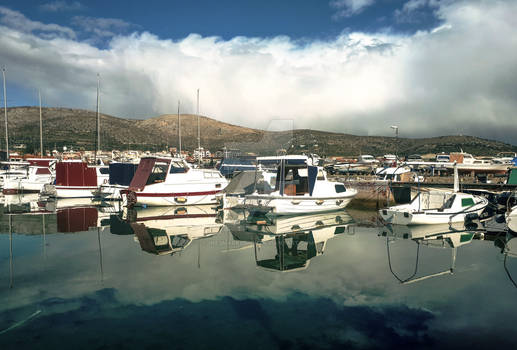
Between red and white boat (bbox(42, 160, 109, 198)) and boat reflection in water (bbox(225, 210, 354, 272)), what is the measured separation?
1629cm

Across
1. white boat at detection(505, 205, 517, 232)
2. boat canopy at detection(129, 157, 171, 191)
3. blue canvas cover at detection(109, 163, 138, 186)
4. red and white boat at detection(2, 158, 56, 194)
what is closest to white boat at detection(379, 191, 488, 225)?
white boat at detection(505, 205, 517, 232)

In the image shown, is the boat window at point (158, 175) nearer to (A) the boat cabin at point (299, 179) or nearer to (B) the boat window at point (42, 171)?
(A) the boat cabin at point (299, 179)

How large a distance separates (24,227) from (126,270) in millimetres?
10665

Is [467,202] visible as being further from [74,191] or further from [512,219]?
[74,191]

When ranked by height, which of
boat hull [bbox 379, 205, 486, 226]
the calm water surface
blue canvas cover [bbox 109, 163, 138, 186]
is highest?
blue canvas cover [bbox 109, 163, 138, 186]

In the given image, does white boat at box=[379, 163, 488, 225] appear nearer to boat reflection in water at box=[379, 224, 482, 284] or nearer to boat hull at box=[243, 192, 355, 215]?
boat reflection in water at box=[379, 224, 482, 284]

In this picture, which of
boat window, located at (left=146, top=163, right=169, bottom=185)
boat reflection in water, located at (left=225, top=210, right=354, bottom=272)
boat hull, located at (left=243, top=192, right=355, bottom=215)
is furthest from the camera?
boat window, located at (left=146, top=163, right=169, bottom=185)

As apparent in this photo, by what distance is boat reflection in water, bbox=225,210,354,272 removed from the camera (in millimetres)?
12777

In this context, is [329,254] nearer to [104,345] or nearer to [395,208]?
[395,208]

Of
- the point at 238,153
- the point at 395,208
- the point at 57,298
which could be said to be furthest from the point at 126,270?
the point at 238,153

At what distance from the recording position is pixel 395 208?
18.6m

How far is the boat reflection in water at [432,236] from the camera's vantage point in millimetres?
14539

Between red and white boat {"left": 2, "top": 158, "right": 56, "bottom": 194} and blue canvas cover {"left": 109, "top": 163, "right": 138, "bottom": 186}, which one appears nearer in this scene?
blue canvas cover {"left": 109, "top": 163, "right": 138, "bottom": 186}

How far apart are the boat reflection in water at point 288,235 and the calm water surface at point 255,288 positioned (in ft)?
0.33
